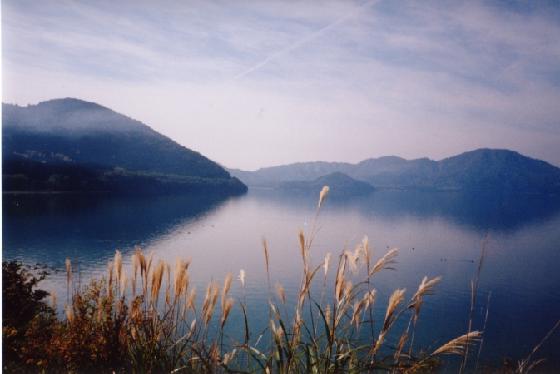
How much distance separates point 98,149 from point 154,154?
18.9 m

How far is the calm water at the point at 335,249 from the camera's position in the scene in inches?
1045

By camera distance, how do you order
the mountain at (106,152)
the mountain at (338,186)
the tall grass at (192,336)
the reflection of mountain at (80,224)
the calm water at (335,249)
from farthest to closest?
the mountain at (338,186) < the mountain at (106,152) < the reflection of mountain at (80,224) < the calm water at (335,249) < the tall grass at (192,336)

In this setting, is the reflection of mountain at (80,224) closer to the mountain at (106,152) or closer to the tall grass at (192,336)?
the mountain at (106,152)

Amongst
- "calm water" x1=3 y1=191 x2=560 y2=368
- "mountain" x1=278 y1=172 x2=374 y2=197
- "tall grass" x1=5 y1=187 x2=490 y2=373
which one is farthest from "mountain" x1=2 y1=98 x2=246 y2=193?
"tall grass" x1=5 y1=187 x2=490 y2=373

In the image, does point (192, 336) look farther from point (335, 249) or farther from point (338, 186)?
point (338, 186)

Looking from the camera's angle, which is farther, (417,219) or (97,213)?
(417,219)

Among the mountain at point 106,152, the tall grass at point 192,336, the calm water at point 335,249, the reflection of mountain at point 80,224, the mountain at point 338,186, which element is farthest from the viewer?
the mountain at point 338,186

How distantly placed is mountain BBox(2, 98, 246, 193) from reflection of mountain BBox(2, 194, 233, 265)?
16.9 feet

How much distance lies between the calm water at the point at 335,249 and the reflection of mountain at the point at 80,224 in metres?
0.16

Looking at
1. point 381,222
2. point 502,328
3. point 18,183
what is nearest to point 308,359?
point 502,328

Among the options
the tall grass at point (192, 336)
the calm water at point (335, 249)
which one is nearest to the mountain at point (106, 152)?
the calm water at point (335, 249)

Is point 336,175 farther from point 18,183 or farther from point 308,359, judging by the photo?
point 308,359

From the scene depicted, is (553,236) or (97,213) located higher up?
(97,213)

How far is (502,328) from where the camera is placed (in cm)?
Answer: 2536
